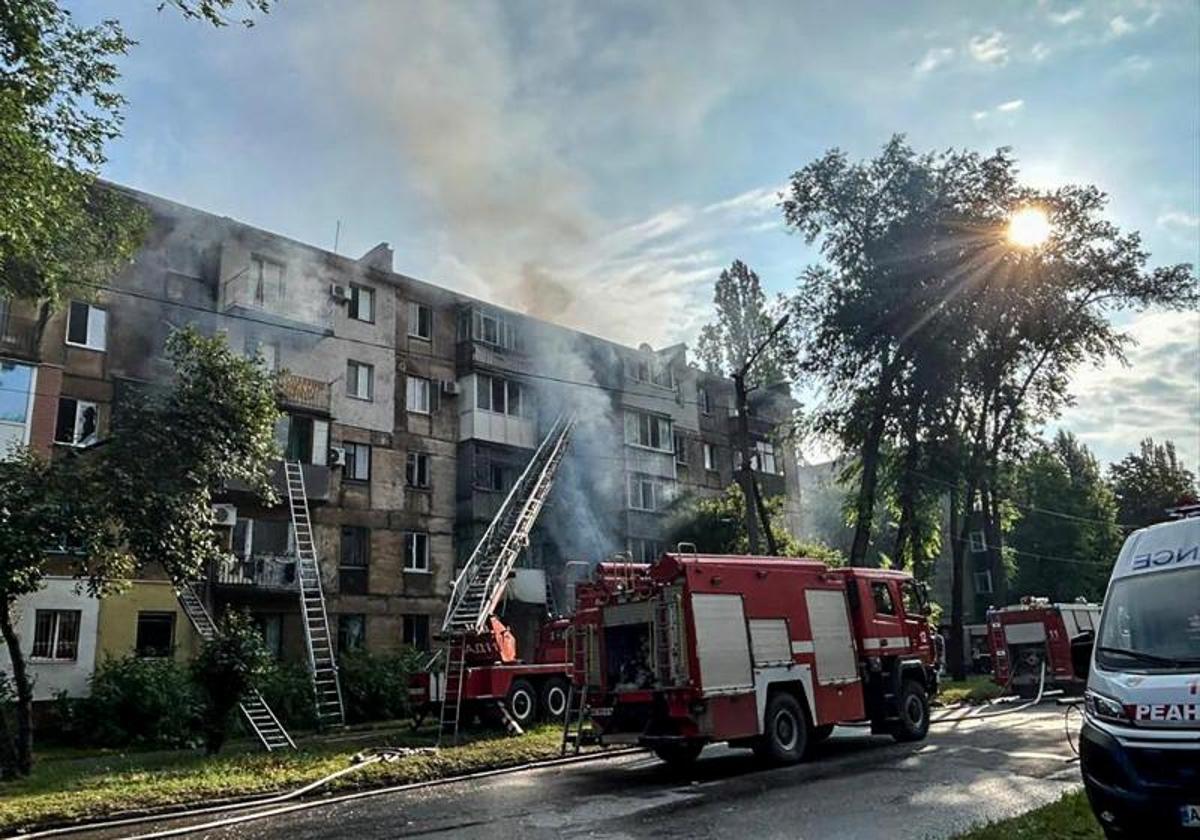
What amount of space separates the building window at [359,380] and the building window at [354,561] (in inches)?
177

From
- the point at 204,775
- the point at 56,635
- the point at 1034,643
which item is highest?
the point at 56,635

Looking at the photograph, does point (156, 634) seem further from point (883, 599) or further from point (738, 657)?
point (883, 599)

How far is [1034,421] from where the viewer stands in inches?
1302

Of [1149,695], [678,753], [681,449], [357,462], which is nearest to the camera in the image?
[1149,695]

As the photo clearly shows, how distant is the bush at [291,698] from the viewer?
22.5 m

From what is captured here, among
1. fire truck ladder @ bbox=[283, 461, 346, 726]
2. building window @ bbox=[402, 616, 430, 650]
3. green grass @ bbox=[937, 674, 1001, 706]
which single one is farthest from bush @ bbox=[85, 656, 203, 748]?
green grass @ bbox=[937, 674, 1001, 706]

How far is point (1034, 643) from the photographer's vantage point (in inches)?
1043

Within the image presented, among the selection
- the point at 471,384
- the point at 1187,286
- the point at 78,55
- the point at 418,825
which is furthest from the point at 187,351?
the point at 1187,286

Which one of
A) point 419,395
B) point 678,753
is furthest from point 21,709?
point 419,395

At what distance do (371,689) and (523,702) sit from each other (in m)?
7.23

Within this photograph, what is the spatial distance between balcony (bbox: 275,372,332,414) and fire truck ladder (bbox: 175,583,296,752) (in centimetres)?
631

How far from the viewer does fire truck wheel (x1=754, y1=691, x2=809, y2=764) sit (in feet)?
40.9

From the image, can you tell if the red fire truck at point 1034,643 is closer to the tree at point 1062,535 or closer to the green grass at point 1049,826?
the green grass at point 1049,826

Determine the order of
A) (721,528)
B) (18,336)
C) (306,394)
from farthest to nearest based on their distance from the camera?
1. (721,528)
2. (306,394)
3. (18,336)
